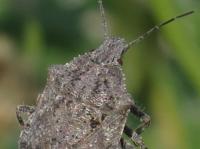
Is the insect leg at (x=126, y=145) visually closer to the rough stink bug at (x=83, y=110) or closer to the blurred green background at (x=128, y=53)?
the rough stink bug at (x=83, y=110)

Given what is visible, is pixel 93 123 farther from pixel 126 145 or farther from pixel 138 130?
pixel 138 130

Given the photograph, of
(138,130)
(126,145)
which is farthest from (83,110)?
(138,130)

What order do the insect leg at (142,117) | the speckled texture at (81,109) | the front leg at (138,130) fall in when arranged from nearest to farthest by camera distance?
the speckled texture at (81,109), the front leg at (138,130), the insect leg at (142,117)

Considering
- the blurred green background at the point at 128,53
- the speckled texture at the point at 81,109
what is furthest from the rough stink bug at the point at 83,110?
the blurred green background at the point at 128,53

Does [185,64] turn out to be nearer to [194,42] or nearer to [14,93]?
[194,42]

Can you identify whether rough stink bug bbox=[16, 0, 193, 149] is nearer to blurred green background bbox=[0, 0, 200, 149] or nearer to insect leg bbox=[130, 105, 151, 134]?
insect leg bbox=[130, 105, 151, 134]

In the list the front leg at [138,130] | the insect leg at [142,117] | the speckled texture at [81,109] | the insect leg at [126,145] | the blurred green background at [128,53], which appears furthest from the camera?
the blurred green background at [128,53]
